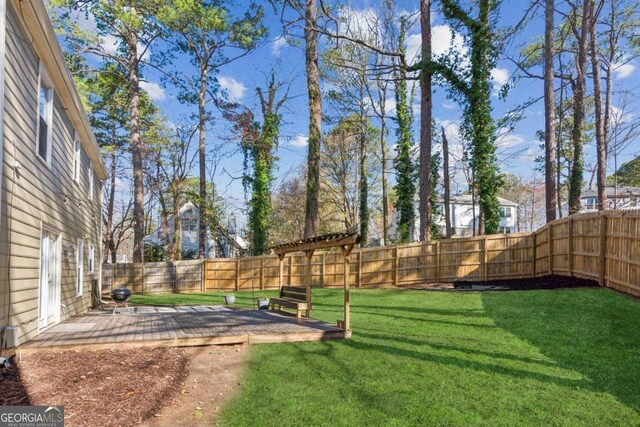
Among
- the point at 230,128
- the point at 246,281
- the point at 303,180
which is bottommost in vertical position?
the point at 246,281

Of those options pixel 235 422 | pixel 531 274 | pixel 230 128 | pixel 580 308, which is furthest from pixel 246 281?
pixel 235 422

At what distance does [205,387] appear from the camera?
4.43 metres

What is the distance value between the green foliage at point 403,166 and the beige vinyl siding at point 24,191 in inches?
615

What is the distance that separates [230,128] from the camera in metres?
23.1

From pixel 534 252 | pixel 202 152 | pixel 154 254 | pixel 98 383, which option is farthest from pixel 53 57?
pixel 154 254

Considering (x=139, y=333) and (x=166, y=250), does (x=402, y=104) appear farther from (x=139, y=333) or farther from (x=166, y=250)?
(x=139, y=333)

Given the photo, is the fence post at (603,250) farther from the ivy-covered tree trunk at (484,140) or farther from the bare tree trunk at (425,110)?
the ivy-covered tree trunk at (484,140)

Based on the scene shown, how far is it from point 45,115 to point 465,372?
289 inches

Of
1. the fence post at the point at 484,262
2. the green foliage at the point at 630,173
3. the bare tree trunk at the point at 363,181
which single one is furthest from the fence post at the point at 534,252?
the green foliage at the point at 630,173

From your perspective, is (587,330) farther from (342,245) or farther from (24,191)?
(24,191)

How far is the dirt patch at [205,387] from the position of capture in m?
3.63

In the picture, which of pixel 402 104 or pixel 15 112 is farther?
pixel 402 104

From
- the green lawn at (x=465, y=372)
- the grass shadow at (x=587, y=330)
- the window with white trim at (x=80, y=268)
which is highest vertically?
the window with white trim at (x=80, y=268)

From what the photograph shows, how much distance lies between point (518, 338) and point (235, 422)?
4.37m
